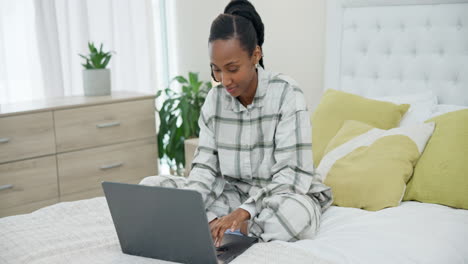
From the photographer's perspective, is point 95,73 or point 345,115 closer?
point 345,115

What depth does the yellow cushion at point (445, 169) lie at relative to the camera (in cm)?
187

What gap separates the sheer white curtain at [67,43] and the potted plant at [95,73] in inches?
9.0

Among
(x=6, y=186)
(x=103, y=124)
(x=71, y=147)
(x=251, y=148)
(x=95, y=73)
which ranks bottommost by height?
(x=6, y=186)

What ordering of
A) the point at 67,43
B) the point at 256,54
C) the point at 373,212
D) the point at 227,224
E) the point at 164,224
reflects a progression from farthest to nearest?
the point at 67,43, the point at 373,212, the point at 256,54, the point at 227,224, the point at 164,224

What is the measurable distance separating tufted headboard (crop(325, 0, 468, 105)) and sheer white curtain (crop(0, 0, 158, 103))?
1548mm

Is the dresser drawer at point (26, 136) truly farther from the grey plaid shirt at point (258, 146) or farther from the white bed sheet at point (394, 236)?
the white bed sheet at point (394, 236)

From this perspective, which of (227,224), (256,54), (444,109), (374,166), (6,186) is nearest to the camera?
(227,224)

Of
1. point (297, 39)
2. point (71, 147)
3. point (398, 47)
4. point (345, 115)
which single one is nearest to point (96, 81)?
point (71, 147)

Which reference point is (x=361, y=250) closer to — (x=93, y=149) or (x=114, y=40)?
(x=93, y=149)

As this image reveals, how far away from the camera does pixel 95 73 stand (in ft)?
11.0

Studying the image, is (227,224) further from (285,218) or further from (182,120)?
(182,120)

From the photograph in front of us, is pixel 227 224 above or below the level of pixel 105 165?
above

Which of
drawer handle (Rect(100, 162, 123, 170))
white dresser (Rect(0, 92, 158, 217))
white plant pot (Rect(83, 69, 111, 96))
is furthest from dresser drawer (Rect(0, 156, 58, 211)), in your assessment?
white plant pot (Rect(83, 69, 111, 96))

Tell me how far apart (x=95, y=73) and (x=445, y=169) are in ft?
7.31
